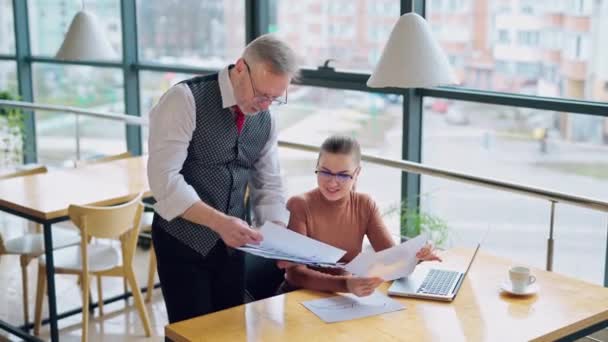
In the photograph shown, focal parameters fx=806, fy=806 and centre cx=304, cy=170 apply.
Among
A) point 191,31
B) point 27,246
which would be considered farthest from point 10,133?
Answer: point 27,246

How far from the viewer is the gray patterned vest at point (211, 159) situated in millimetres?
2338

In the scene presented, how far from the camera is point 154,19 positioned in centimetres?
583

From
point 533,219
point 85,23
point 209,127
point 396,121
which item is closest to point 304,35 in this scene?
point 396,121

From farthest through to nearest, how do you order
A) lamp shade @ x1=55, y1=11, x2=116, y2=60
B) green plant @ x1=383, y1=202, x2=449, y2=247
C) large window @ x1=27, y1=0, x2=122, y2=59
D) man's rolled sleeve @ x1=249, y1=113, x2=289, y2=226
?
large window @ x1=27, y1=0, x2=122, y2=59 < lamp shade @ x1=55, y1=11, x2=116, y2=60 < green plant @ x1=383, y1=202, x2=449, y2=247 < man's rolled sleeve @ x1=249, y1=113, x2=289, y2=226

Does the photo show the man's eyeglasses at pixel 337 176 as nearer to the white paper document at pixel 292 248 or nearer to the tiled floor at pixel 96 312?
the white paper document at pixel 292 248

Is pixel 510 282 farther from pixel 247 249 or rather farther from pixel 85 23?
pixel 85 23

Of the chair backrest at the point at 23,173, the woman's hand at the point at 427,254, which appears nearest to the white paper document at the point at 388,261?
the woman's hand at the point at 427,254

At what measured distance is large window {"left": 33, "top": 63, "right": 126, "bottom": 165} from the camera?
621 cm

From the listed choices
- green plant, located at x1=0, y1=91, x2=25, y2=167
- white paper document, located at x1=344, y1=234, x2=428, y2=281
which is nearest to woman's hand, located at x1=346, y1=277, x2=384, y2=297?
white paper document, located at x1=344, y1=234, x2=428, y2=281

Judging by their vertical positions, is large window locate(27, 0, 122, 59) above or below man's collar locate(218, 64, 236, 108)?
above

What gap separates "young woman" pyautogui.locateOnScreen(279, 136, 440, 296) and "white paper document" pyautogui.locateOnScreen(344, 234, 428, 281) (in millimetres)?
173

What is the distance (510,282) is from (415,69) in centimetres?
81

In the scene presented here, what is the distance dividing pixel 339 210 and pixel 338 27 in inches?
87.1

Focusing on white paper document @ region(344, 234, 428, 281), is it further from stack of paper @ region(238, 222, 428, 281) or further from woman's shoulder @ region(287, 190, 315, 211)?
woman's shoulder @ region(287, 190, 315, 211)
